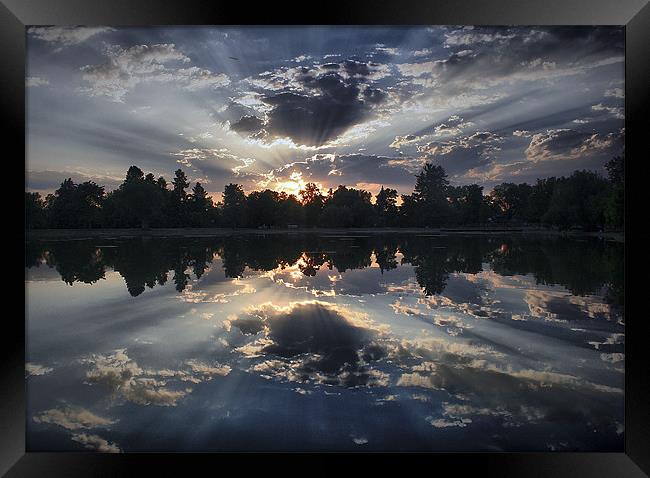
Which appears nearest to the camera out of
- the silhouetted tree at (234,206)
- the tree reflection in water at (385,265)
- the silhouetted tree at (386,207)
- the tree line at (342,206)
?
the tree reflection in water at (385,265)

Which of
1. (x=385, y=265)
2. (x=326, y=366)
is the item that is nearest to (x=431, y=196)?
(x=385, y=265)

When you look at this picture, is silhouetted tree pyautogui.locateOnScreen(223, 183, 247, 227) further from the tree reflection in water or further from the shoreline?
the tree reflection in water

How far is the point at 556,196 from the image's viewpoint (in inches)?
856

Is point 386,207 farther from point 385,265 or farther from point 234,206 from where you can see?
point 385,265

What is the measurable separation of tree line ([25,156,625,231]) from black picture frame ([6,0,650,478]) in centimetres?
1589

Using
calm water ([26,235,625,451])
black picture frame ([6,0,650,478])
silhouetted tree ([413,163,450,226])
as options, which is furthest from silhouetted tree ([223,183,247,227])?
black picture frame ([6,0,650,478])

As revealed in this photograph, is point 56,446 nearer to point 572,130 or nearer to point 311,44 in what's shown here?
point 311,44

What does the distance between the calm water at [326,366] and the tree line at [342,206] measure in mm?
11536

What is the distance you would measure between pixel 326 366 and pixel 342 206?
2144cm

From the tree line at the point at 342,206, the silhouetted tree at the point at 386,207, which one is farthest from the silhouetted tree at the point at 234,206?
the silhouetted tree at the point at 386,207
